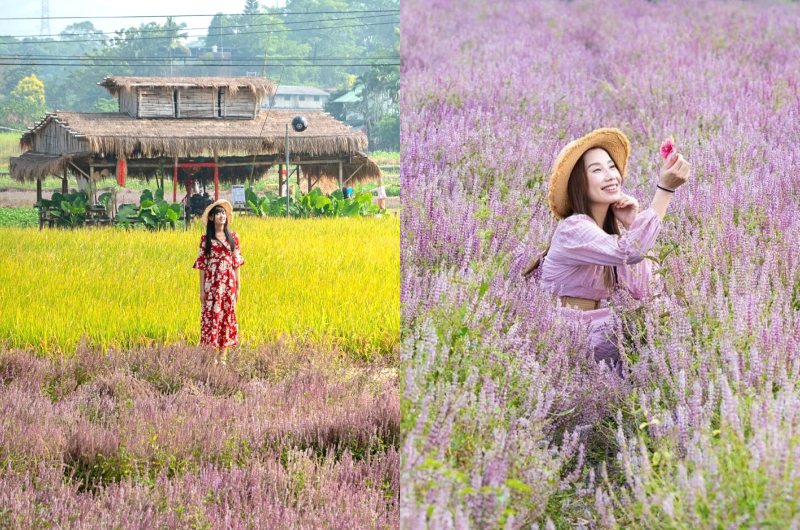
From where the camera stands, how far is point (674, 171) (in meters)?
2.50

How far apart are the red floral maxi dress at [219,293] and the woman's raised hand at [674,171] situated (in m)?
2.10

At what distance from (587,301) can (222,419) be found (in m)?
1.25

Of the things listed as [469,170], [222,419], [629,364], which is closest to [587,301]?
[629,364]

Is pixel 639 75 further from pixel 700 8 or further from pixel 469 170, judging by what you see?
pixel 700 8

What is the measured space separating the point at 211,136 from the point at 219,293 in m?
8.54

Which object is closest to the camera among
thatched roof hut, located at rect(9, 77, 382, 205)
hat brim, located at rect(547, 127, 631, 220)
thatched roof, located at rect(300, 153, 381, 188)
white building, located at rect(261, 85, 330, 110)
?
hat brim, located at rect(547, 127, 631, 220)

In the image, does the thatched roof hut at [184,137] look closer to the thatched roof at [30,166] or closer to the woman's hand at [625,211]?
the thatched roof at [30,166]

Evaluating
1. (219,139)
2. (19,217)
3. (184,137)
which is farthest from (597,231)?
(184,137)

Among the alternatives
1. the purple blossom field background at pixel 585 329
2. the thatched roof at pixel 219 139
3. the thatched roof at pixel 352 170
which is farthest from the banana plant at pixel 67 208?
the thatched roof at pixel 352 170

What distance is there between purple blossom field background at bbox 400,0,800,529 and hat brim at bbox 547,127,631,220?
0.29 meters

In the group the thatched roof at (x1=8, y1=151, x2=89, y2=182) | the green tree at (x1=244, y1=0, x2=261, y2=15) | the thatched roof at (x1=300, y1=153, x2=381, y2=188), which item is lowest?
the thatched roof at (x1=300, y1=153, x2=381, y2=188)

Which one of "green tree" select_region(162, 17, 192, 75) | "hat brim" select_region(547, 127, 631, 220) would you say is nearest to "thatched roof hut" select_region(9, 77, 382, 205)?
"green tree" select_region(162, 17, 192, 75)

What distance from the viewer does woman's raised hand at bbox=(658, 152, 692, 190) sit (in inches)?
98.3

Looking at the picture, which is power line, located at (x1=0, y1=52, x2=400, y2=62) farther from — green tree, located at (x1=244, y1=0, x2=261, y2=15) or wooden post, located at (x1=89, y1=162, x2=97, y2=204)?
wooden post, located at (x1=89, y1=162, x2=97, y2=204)
